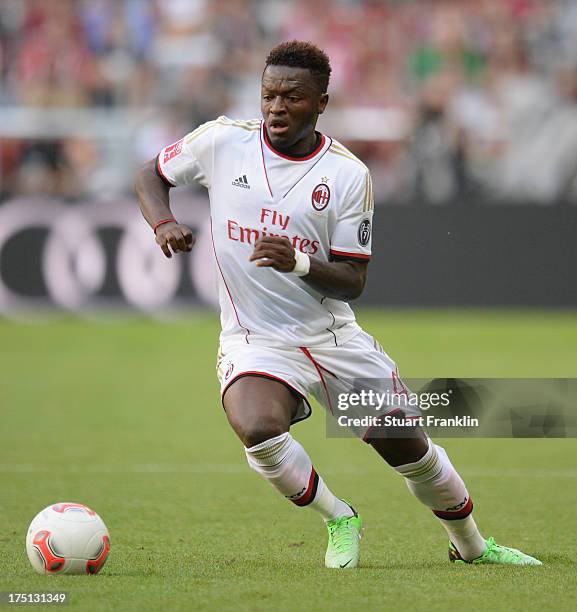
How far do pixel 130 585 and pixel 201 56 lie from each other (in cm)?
1584

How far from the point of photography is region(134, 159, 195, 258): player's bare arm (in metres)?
5.92

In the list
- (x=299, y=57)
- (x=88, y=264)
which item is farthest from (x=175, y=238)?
(x=88, y=264)

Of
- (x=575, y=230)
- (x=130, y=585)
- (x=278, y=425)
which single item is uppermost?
(x=278, y=425)

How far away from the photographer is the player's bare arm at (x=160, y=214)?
19.4 ft

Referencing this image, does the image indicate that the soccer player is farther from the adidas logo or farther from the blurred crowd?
the blurred crowd

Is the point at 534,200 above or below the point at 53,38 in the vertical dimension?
below

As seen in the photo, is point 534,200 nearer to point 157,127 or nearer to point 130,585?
point 157,127

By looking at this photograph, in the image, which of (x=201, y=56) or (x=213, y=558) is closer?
(x=213, y=558)

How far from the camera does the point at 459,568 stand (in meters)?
6.26

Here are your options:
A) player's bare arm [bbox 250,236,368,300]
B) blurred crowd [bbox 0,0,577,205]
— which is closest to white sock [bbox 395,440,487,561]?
player's bare arm [bbox 250,236,368,300]

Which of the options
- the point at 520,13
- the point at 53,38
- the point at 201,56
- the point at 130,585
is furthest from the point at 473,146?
the point at 130,585

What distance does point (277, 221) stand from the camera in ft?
20.7

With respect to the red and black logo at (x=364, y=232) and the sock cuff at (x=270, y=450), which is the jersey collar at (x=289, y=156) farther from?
the sock cuff at (x=270, y=450)

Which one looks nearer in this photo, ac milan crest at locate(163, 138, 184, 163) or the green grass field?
the green grass field
